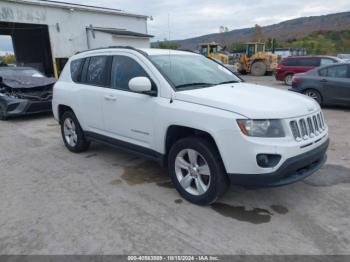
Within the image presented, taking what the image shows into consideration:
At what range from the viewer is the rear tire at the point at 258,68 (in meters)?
24.3

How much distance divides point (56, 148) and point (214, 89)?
12.8ft

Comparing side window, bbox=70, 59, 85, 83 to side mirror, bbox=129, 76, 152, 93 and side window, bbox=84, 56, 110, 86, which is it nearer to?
side window, bbox=84, 56, 110, 86

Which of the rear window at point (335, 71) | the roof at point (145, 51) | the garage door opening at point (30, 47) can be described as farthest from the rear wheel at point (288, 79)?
the garage door opening at point (30, 47)

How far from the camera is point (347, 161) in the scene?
5230mm

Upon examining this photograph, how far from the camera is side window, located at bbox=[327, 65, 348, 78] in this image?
383 inches

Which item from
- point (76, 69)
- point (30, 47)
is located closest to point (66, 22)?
point (30, 47)

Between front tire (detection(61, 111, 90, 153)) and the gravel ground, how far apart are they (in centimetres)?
53

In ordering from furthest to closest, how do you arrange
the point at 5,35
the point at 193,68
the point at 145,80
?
the point at 5,35
the point at 193,68
the point at 145,80

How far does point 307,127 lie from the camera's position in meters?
3.56

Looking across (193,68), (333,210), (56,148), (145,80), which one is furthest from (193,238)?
(56,148)

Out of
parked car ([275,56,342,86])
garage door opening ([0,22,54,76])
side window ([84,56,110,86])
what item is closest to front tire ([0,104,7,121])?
side window ([84,56,110,86])

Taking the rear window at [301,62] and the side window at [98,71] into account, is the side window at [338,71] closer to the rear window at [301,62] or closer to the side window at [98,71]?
the rear window at [301,62]

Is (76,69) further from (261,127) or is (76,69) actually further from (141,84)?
(261,127)

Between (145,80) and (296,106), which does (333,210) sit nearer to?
(296,106)
